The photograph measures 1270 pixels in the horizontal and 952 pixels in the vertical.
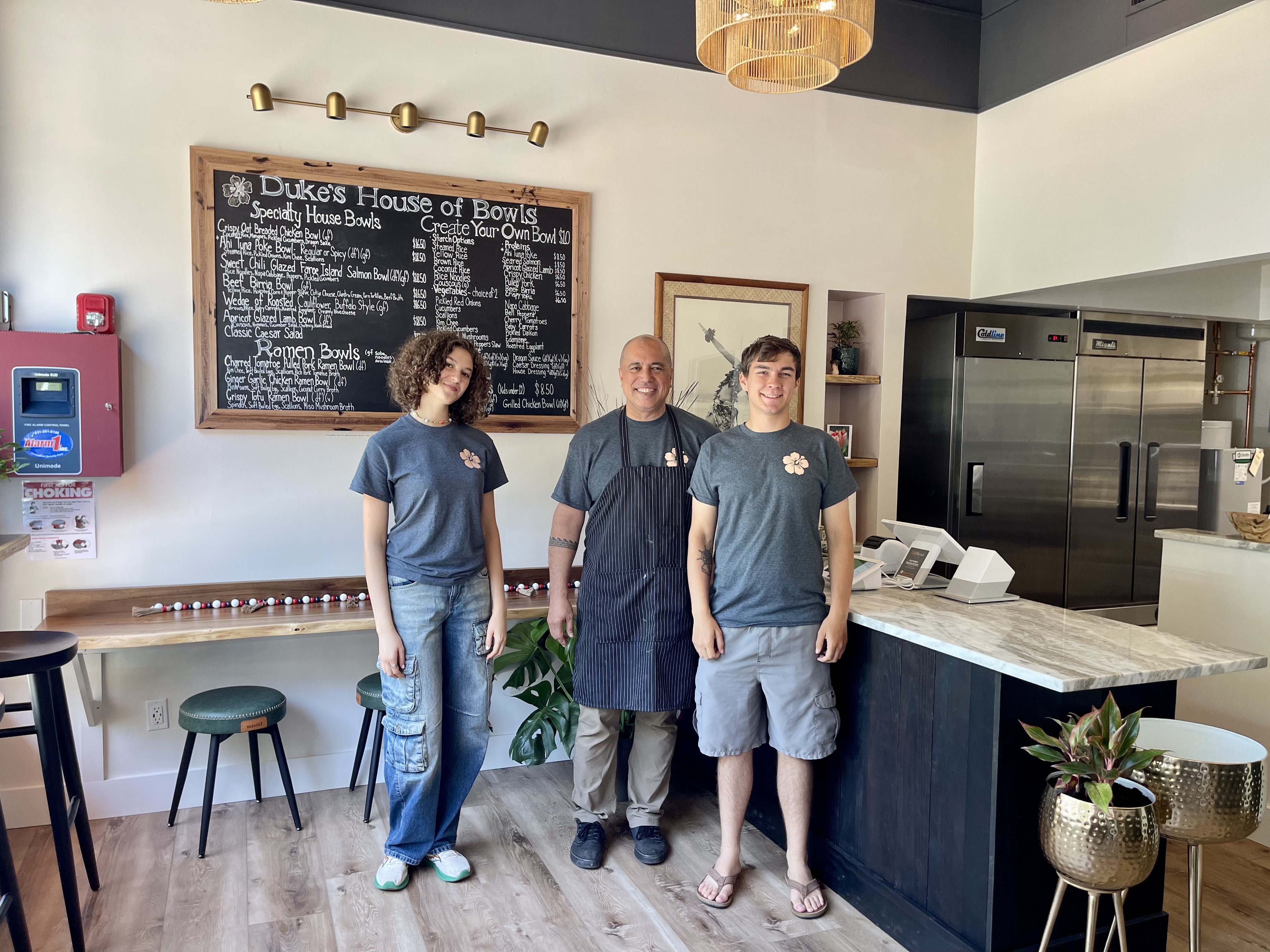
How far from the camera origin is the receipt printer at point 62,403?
9.19 feet

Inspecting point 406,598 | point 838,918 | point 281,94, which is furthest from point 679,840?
point 281,94

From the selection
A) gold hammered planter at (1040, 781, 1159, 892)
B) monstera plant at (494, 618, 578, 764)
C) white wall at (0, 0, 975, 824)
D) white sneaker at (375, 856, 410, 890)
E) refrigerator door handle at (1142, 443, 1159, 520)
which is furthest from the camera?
refrigerator door handle at (1142, 443, 1159, 520)

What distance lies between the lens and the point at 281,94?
320 cm

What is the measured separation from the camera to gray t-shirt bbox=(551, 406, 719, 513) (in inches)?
109

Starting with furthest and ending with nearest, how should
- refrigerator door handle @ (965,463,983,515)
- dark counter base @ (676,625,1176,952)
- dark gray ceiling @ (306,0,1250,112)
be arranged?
refrigerator door handle @ (965,463,983,515), dark gray ceiling @ (306,0,1250,112), dark counter base @ (676,625,1176,952)

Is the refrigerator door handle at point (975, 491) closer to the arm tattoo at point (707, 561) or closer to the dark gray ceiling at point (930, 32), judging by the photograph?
the dark gray ceiling at point (930, 32)

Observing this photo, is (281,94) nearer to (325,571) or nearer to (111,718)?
(325,571)

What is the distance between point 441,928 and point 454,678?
26.2 inches

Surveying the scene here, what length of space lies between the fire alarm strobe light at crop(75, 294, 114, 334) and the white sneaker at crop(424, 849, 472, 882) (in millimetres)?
1992

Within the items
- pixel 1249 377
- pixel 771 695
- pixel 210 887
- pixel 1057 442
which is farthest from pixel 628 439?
pixel 1249 377

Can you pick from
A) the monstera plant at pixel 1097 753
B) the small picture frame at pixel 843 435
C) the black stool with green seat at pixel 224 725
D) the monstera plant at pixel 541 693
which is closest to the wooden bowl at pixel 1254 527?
the small picture frame at pixel 843 435

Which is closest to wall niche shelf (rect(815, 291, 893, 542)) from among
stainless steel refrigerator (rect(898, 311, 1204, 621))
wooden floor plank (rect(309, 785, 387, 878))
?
stainless steel refrigerator (rect(898, 311, 1204, 621))

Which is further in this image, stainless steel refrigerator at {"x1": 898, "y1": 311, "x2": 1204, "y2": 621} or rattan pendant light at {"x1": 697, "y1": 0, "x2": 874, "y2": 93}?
stainless steel refrigerator at {"x1": 898, "y1": 311, "x2": 1204, "y2": 621}

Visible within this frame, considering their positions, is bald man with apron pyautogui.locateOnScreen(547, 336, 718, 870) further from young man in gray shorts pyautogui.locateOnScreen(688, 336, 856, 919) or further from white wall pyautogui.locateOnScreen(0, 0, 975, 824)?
white wall pyautogui.locateOnScreen(0, 0, 975, 824)
